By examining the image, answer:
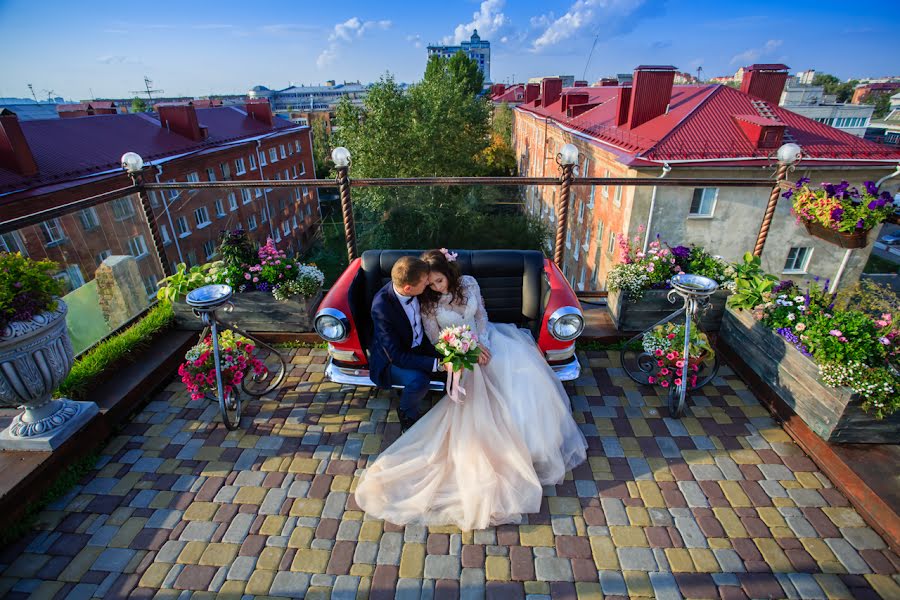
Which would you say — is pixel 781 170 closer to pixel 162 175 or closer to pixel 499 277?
pixel 499 277

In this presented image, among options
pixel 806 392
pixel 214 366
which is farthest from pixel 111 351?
pixel 806 392

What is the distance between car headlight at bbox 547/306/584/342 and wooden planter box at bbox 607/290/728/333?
1.12 metres

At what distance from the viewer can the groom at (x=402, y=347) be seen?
2.93 m

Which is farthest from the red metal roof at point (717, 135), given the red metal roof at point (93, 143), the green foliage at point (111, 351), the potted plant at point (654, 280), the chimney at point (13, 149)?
the chimney at point (13, 149)

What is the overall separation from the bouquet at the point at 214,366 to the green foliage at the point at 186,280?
2.65ft

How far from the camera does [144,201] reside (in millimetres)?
4414

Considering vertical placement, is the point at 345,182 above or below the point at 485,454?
above

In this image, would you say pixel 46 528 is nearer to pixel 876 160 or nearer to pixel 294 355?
pixel 294 355

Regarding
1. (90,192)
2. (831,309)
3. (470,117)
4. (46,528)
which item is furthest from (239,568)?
(470,117)

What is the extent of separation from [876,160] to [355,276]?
16773 millimetres

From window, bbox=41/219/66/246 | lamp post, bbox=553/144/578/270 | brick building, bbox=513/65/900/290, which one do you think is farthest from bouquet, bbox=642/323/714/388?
brick building, bbox=513/65/900/290

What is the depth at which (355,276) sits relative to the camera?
3471 mm

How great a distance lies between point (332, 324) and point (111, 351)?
2.07 meters

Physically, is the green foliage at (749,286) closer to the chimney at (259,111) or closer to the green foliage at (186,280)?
the green foliage at (186,280)
